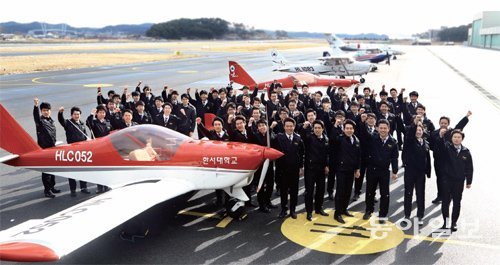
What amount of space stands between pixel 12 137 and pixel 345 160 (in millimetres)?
6431

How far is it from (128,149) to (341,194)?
4.05 m

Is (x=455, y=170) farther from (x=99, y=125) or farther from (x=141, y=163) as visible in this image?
(x=99, y=125)

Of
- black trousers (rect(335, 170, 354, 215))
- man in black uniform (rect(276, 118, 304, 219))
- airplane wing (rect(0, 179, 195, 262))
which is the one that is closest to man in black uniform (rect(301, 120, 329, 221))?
man in black uniform (rect(276, 118, 304, 219))

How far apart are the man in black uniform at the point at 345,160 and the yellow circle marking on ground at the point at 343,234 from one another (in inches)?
12.4

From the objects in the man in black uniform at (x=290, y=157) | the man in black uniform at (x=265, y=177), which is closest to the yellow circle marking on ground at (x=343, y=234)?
the man in black uniform at (x=290, y=157)

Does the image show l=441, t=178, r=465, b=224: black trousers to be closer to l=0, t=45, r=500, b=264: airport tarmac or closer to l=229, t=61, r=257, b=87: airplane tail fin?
l=0, t=45, r=500, b=264: airport tarmac

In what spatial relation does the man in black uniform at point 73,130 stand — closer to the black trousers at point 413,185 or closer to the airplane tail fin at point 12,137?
the airplane tail fin at point 12,137

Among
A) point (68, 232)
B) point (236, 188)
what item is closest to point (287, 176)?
point (236, 188)

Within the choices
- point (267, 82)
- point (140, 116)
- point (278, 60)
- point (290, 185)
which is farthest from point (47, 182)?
point (278, 60)

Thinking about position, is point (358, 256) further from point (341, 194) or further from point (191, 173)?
point (191, 173)

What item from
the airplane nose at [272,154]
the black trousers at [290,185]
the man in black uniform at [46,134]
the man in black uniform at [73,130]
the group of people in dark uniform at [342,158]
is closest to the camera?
the airplane nose at [272,154]

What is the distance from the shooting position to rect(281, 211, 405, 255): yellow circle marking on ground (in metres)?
6.66

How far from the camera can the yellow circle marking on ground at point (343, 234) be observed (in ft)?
21.9

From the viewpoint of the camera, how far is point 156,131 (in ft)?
25.2
